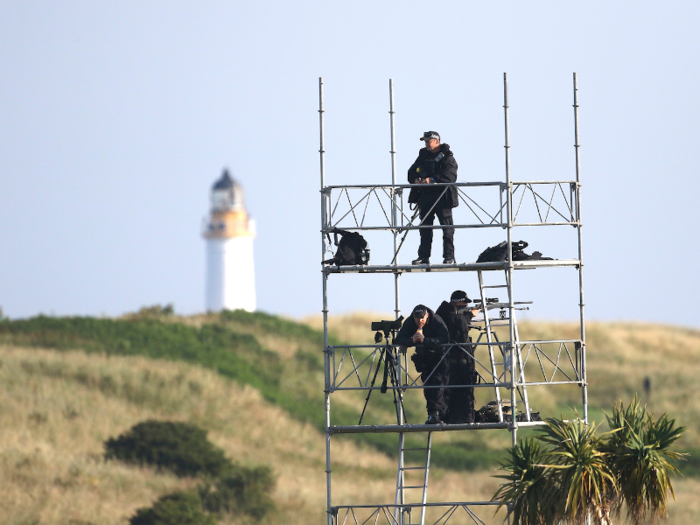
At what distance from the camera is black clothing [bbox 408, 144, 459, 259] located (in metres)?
19.2

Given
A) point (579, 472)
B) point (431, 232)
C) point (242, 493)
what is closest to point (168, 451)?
point (242, 493)

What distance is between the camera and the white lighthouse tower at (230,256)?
338 ft

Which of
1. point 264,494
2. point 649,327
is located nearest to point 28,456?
point 264,494

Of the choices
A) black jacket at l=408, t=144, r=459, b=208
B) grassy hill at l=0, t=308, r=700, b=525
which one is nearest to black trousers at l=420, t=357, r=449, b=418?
black jacket at l=408, t=144, r=459, b=208

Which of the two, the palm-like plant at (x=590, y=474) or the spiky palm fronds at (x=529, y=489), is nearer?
the palm-like plant at (x=590, y=474)

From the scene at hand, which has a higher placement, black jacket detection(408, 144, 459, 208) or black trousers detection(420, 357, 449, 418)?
black jacket detection(408, 144, 459, 208)

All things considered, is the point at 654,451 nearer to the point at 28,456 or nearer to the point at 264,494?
the point at 264,494

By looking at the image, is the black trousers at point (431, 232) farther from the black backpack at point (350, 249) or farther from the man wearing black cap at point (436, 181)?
the black backpack at point (350, 249)

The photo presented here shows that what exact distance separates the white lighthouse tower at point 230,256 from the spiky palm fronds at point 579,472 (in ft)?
279

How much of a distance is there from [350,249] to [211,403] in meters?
37.0

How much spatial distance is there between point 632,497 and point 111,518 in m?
26.4

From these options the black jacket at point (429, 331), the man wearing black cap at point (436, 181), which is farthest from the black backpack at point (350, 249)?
the black jacket at point (429, 331)

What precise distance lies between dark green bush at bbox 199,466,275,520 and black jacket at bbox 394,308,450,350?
25905mm

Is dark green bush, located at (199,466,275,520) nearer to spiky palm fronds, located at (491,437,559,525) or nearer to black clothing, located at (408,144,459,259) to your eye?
black clothing, located at (408,144,459,259)
